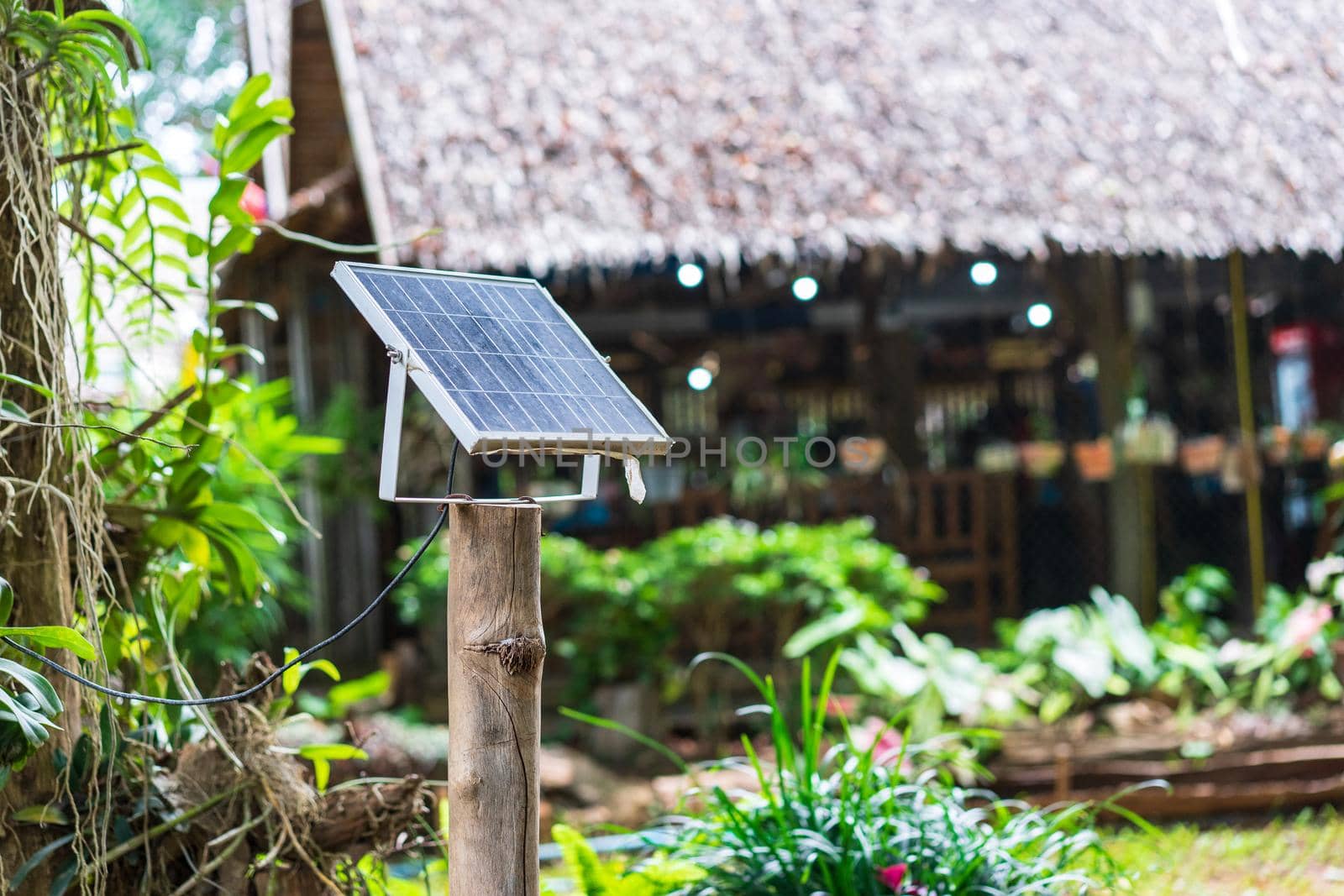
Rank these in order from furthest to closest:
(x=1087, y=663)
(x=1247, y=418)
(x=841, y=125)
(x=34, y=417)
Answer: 1. (x=841, y=125)
2. (x=1247, y=418)
3. (x=1087, y=663)
4. (x=34, y=417)

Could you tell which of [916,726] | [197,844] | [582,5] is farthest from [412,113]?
[197,844]

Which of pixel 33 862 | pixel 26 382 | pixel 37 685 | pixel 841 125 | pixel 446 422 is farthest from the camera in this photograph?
pixel 841 125

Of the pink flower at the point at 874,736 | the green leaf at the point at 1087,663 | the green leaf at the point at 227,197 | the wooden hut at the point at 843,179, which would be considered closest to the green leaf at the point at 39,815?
the green leaf at the point at 227,197

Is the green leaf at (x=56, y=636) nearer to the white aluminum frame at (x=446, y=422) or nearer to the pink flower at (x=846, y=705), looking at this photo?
the white aluminum frame at (x=446, y=422)

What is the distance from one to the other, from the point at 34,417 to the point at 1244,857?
4.10m

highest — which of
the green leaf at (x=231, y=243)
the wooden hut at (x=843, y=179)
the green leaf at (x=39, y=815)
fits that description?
the wooden hut at (x=843, y=179)

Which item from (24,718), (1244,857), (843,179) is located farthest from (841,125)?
(24,718)

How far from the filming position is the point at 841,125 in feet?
20.7

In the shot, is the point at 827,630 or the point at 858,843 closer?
the point at 858,843

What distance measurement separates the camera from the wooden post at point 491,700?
185 cm

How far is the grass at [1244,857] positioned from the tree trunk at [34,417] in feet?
9.49

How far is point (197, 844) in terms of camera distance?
234 cm

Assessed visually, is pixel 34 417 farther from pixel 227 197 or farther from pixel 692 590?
pixel 692 590

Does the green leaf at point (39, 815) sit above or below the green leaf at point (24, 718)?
below
